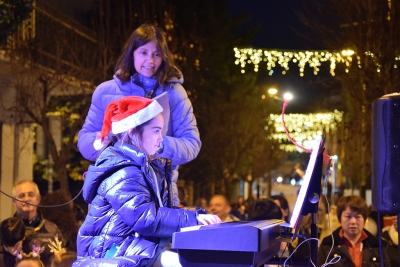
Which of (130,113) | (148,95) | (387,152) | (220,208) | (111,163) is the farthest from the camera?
(220,208)

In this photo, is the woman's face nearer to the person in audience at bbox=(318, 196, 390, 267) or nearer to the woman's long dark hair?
the person in audience at bbox=(318, 196, 390, 267)

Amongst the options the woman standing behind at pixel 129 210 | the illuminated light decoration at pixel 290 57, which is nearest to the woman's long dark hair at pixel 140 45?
the woman standing behind at pixel 129 210

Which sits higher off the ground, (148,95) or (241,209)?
(148,95)

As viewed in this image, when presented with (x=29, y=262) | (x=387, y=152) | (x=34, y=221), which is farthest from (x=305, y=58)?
(x=387, y=152)

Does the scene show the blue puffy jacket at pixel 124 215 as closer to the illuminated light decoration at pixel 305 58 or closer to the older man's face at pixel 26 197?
the older man's face at pixel 26 197

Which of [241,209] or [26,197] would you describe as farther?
[241,209]

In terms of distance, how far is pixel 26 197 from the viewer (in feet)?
24.3

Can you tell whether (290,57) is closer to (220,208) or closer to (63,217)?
(220,208)

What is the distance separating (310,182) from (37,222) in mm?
3927

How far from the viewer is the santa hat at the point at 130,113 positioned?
398cm

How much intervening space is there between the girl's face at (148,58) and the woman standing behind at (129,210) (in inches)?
43.1

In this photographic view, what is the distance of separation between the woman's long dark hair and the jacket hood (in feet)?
4.24

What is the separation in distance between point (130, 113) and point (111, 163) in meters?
0.34

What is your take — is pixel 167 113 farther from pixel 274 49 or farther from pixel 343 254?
pixel 274 49
